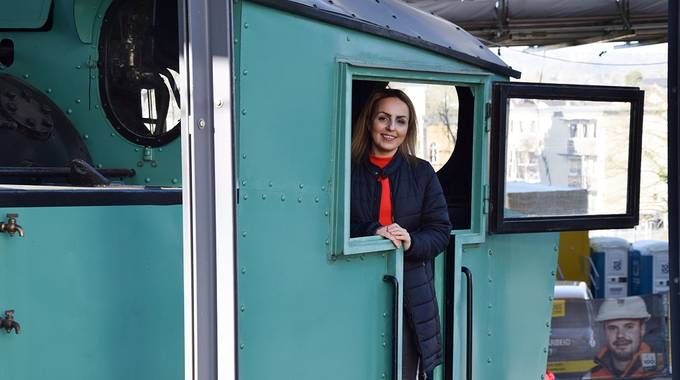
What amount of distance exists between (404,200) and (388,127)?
0.32 metres

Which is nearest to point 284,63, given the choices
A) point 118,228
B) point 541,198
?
point 118,228

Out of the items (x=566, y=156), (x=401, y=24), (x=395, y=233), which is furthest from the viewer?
(x=566, y=156)

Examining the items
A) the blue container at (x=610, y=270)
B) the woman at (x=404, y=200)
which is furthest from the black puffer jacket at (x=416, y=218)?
the blue container at (x=610, y=270)

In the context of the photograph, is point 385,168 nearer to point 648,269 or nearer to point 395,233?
point 395,233

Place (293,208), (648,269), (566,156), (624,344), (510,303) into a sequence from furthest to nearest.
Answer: (648,269) < (624,344) < (566,156) < (510,303) < (293,208)

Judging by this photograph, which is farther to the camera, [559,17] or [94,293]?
[559,17]

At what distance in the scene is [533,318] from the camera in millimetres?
4766

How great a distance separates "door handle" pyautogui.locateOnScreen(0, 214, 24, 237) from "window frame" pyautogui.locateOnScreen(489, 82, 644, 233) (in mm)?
2320

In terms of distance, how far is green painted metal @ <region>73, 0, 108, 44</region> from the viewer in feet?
12.7

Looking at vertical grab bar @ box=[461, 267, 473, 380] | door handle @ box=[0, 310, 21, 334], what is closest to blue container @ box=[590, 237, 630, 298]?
vertical grab bar @ box=[461, 267, 473, 380]

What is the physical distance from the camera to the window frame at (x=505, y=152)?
13.9 feet

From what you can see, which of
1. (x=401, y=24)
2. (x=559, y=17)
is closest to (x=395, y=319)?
(x=401, y=24)

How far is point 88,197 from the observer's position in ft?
9.09

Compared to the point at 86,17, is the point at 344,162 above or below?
below
